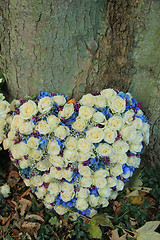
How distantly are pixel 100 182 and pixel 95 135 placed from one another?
47 cm

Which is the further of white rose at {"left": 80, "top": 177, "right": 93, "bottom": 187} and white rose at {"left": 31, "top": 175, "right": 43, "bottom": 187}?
white rose at {"left": 31, "top": 175, "right": 43, "bottom": 187}

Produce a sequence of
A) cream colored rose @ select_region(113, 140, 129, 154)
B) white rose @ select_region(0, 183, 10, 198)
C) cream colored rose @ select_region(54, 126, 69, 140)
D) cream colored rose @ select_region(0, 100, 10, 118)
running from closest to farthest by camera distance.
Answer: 1. cream colored rose @ select_region(54, 126, 69, 140)
2. cream colored rose @ select_region(113, 140, 129, 154)
3. cream colored rose @ select_region(0, 100, 10, 118)
4. white rose @ select_region(0, 183, 10, 198)

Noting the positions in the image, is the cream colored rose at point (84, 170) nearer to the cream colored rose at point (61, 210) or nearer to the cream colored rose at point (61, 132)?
the cream colored rose at point (61, 132)

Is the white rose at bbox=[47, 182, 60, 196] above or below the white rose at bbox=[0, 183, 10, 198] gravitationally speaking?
above

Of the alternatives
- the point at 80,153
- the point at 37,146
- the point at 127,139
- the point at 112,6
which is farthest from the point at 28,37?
the point at 127,139

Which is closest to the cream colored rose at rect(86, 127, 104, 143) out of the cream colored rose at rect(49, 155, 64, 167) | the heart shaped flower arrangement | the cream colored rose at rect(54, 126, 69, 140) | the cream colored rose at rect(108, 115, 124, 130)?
the heart shaped flower arrangement

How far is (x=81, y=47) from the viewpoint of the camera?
2.08 metres

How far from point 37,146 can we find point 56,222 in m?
0.87

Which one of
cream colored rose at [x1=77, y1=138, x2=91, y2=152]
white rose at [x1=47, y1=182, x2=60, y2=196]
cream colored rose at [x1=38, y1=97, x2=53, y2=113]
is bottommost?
white rose at [x1=47, y1=182, x2=60, y2=196]

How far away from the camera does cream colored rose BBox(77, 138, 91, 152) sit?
1.84 meters

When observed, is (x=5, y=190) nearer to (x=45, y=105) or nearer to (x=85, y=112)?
(x=45, y=105)

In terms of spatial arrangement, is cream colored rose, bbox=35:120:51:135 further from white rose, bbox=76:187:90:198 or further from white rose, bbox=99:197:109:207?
white rose, bbox=99:197:109:207

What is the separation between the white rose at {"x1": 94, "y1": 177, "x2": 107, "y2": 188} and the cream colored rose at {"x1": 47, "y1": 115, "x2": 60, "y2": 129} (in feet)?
2.12

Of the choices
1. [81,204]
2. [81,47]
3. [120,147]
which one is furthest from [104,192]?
[81,47]
